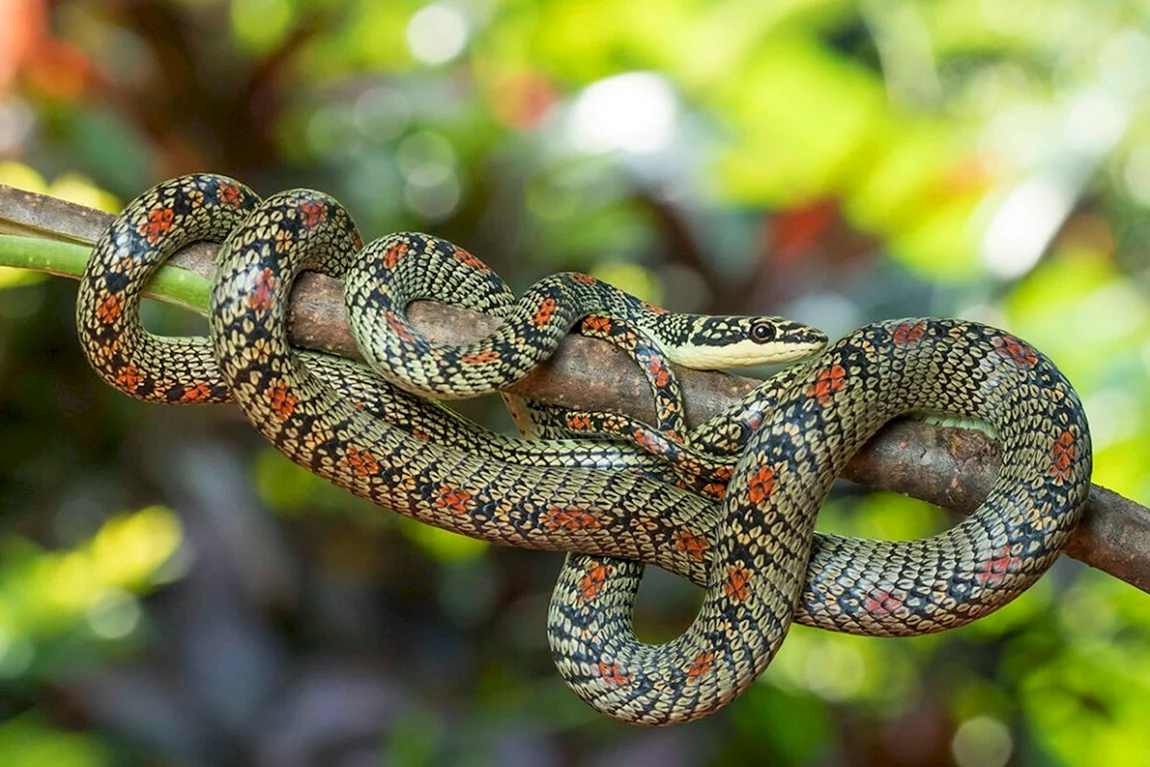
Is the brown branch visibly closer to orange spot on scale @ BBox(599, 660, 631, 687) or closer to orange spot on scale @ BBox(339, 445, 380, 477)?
orange spot on scale @ BBox(339, 445, 380, 477)

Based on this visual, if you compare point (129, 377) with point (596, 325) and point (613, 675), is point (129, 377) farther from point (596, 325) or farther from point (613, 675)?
point (613, 675)

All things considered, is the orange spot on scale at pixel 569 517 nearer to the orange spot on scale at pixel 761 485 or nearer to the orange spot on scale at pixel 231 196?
the orange spot on scale at pixel 761 485

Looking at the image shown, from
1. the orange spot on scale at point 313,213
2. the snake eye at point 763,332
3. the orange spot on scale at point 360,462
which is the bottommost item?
the orange spot on scale at point 360,462

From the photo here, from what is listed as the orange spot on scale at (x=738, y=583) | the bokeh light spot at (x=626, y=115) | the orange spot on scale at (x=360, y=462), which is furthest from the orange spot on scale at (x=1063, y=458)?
the bokeh light spot at (x=626, y=115)

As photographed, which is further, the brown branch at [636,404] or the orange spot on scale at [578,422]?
the orange spot on scale at [578,422]

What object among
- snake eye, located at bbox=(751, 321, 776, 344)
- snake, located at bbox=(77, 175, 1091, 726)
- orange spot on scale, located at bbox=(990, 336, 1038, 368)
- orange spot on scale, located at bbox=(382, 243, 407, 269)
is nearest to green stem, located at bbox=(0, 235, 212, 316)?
snake, located at bbox=(77, 175, 1091, 726)

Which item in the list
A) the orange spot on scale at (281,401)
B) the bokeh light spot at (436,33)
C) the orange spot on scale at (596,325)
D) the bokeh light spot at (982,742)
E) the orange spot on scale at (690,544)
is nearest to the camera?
the orange spot on scale at (281,401)
